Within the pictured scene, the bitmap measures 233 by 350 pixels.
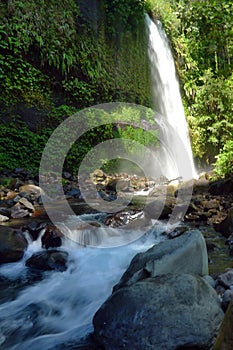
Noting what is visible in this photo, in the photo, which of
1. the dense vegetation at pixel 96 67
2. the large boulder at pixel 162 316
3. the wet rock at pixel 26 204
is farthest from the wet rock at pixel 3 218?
the large boulder at pixel 162 316

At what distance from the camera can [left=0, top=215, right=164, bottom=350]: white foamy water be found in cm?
332

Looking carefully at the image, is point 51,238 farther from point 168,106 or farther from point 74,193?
point 168,106

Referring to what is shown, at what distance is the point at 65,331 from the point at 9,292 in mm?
1121

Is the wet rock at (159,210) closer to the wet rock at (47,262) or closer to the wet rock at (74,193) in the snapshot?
the wet rock at (74,193)

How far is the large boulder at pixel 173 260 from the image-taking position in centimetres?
334

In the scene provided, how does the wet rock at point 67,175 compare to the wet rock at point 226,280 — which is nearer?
the wet rock at point 226,280

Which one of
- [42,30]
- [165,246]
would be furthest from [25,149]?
[165,246]

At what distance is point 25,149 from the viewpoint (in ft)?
33.2

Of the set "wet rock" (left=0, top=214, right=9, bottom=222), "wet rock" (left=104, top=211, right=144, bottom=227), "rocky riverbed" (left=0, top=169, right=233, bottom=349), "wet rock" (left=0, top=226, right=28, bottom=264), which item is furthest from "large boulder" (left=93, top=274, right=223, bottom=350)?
"wet rock" (left=0, top=214, right=9, bottom=222)

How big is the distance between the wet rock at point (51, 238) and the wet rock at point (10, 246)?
30 centimetres

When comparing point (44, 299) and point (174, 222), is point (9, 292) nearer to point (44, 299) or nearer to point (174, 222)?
point (44, 299)

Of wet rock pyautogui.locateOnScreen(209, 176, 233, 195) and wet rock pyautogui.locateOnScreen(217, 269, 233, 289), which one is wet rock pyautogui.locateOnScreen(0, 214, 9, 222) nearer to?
wet rock pyautogui.locateOnScreen(217, 269, 233, 289)

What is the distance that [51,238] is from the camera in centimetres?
527

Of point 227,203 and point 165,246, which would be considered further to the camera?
point 227,203
